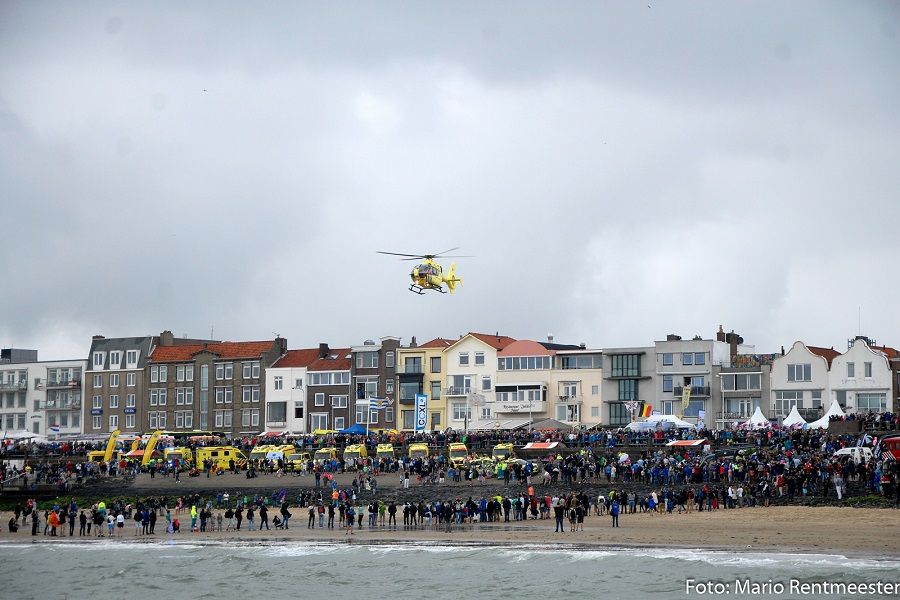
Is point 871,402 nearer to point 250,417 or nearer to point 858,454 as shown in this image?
point 858,454

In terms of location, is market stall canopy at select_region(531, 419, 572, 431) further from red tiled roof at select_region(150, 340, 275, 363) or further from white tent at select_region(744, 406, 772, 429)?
red tiled roof at select_region(150, 340, 275, 363)

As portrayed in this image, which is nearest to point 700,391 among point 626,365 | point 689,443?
point 626,365

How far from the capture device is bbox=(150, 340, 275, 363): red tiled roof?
118312 mm

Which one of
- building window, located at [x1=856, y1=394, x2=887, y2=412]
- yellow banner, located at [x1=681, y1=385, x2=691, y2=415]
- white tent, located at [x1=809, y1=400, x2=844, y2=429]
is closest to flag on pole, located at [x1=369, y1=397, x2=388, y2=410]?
yellow banner, located at [x1=681, y1=385, x2=691, y2=415]

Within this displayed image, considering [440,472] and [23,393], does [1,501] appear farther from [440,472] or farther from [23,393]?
[23,393]

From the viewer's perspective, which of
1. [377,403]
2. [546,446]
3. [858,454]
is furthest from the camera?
[377,403]

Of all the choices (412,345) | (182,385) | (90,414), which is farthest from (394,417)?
(90,414)

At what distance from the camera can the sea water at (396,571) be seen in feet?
145

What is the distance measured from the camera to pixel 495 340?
111m

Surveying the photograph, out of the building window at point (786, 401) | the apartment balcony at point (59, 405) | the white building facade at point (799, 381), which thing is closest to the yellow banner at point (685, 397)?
the white building facade at point (799, 381)

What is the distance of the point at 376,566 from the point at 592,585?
9.10 meters

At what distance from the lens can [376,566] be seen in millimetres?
50969

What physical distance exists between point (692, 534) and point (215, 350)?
244ft

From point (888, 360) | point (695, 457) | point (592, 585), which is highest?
point (888, 360)
